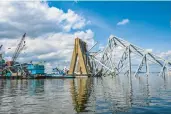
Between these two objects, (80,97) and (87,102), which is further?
(80,97)

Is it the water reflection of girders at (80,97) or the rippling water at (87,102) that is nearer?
the rippling water at (87,102)

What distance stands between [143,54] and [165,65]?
17.4m

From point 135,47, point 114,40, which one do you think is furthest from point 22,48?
point 135,47

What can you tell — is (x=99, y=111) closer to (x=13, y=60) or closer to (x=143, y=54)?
(x=143, y=54)

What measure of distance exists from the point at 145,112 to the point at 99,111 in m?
4.26

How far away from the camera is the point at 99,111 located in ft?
77.8

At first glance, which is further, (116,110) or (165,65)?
(165,65)

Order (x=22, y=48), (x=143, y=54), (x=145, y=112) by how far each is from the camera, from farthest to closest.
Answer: (x=22, y=48) < (x=143, y=54) < (x=145, y=112)

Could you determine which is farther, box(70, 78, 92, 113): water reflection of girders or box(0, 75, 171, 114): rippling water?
box(70, 78, 92, 113): water reflection of girders

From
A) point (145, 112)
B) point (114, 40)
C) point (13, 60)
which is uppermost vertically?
point (114, 40)

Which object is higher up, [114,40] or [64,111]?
[114,40]

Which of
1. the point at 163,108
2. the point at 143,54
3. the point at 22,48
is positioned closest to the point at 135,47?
the point at 143,54

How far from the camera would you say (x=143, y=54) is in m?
176

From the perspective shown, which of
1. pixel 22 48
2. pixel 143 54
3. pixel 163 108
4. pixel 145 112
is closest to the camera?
pixel 145 112
